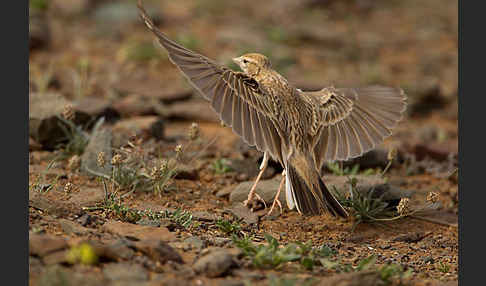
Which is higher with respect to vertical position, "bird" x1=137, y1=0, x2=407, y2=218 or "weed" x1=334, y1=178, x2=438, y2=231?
Answer: "bird" x1=137, y1=0, x2=407, y2=218

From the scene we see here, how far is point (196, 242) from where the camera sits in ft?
15.5

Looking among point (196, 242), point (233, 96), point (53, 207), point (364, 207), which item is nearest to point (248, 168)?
point (364, 207)

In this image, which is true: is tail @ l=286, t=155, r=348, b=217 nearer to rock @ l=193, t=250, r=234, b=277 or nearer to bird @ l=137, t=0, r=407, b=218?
bird @ l=137, t=0, r=407, b=218

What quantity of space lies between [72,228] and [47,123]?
8.93ft

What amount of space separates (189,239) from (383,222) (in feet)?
7.65

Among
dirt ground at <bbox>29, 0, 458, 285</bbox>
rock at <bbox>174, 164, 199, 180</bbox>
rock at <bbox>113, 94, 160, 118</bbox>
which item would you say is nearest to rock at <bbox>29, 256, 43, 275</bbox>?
dirt ground at <bbox>29, 0, 458, 285</bbox>

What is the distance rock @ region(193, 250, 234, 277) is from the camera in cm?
405

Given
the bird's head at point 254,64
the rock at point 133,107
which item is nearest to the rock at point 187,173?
the bird's head at point 254,64

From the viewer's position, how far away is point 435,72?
12.8 metres

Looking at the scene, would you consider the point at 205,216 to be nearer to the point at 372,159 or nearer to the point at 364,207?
the point at 364,207

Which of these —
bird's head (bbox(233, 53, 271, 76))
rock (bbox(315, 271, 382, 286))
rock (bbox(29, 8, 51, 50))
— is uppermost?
rock (bbox(29, 8, 51, 50))

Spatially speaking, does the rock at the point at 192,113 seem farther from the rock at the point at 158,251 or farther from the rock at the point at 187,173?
the rock at the point at 158,251

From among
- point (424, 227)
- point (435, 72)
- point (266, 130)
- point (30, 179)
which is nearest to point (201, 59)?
point (266, 130)

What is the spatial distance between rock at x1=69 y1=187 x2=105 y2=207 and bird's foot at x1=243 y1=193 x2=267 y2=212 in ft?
4.46
